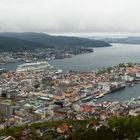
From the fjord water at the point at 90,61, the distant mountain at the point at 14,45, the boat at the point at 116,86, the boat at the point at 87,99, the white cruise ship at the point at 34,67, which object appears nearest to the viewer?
the boat at the point at 87,99

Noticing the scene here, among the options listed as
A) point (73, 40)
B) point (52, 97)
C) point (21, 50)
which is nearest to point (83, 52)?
point (21, 50)

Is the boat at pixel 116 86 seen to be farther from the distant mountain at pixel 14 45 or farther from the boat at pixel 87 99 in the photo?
the distant mountain at pixel 14 45

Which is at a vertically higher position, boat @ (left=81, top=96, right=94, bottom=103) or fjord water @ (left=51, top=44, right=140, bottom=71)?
boat @ (left=81, top=96, right=94, bottom=103)

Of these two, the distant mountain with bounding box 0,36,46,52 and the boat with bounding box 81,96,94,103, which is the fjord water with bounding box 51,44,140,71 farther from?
the boat with bounding box 81,96,94,103

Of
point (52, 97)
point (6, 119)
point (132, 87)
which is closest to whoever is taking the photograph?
point (6, 119)

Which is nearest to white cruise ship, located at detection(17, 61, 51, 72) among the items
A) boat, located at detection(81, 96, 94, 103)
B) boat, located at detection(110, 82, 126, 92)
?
boat, located at detection(110, 82, 126, 92)

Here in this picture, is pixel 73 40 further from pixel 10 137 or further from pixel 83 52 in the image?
pixel 10 137

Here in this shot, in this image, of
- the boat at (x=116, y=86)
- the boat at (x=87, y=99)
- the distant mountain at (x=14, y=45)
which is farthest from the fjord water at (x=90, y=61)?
the boat at (x=87, y=99)

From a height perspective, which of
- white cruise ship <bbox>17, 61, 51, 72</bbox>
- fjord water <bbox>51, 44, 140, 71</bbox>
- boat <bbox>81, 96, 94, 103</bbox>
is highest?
boat <bbox>81, 96, 94, 103</bbox>

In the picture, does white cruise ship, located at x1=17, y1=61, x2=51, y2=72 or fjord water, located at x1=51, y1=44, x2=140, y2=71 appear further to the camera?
fjord water, located at x1=51, y1=44, x2=140, y2=71

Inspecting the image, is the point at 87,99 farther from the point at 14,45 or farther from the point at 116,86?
the point at 14,45

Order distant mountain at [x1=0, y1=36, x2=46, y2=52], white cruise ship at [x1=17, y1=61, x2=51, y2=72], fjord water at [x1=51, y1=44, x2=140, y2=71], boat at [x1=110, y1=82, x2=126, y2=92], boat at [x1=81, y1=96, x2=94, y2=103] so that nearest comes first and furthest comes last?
boat at [x1=81, y1=96, x2=94, y2=103] < boat at [x1=110, y1=82, x2=126, y2=92] < white cruise ship at [x1=17, y1=61, x2=51, y2=72] < fjord water at [x1=51, y1=44, x2=140, y2=71] < distant mountain at [x1=0, y1=36, x2=46, y2=52]
